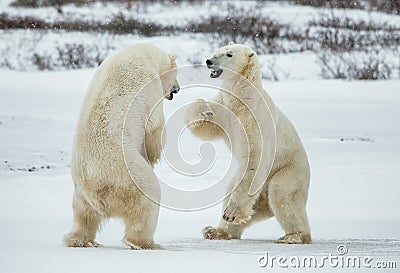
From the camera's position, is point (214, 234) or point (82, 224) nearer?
point (82, 224)

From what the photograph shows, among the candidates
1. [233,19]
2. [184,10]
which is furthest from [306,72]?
[184,10]

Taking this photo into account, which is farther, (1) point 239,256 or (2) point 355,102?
(2) point 355,102

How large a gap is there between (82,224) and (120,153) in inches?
16.5

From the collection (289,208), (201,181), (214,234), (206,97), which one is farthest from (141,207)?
(206,97)

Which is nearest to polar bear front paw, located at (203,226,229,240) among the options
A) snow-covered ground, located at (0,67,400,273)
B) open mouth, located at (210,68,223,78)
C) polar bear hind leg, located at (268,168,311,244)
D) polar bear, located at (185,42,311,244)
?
polar bear, located at (185,42,311,244)

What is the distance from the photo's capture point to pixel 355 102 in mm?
11977

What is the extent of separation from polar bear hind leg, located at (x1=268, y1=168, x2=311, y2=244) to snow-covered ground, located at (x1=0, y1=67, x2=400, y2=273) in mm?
136

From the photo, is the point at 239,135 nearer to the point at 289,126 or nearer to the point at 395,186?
the point at 289,126

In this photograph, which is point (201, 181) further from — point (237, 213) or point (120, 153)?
point (120, 153)

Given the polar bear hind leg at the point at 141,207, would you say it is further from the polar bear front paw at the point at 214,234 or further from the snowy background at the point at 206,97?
the polar bear front paw at the point at 214,234

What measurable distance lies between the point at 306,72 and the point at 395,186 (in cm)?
759

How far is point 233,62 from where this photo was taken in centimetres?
440

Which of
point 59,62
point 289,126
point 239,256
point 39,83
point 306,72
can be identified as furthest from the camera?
point 59,62

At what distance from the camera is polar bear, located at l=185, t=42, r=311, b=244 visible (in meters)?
4.20
